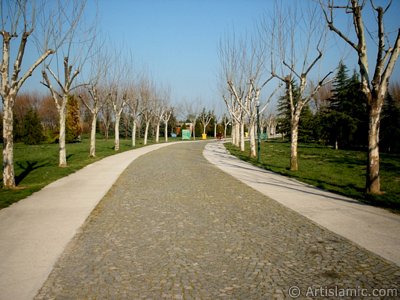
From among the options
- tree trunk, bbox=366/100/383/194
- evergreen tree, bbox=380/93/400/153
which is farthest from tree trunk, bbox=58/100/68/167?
evergreen tree, bbox=380/93/400/153

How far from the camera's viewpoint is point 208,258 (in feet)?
13.2

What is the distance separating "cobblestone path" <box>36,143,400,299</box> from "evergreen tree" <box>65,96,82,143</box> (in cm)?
3936

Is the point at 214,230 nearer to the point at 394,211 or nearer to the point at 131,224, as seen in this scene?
the point at 131,224

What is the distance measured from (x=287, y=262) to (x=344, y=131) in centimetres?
3248

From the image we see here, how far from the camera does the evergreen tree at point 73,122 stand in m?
42.1

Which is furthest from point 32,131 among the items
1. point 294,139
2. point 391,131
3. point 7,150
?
point 391,131

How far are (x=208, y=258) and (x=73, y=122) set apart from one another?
47.8 meters

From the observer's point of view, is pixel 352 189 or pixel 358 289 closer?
pixel 358 289

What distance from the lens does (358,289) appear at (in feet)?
10.5

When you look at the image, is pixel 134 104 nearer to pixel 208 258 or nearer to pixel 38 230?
pixel 38 230

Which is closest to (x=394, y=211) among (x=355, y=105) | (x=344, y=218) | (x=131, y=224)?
(x=344, y=218)

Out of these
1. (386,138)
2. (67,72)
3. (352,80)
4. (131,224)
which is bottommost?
(131,224)

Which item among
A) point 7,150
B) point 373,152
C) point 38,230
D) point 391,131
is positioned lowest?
point 38,230

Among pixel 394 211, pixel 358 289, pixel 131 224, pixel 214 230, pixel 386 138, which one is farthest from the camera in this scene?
pixel 386 138
